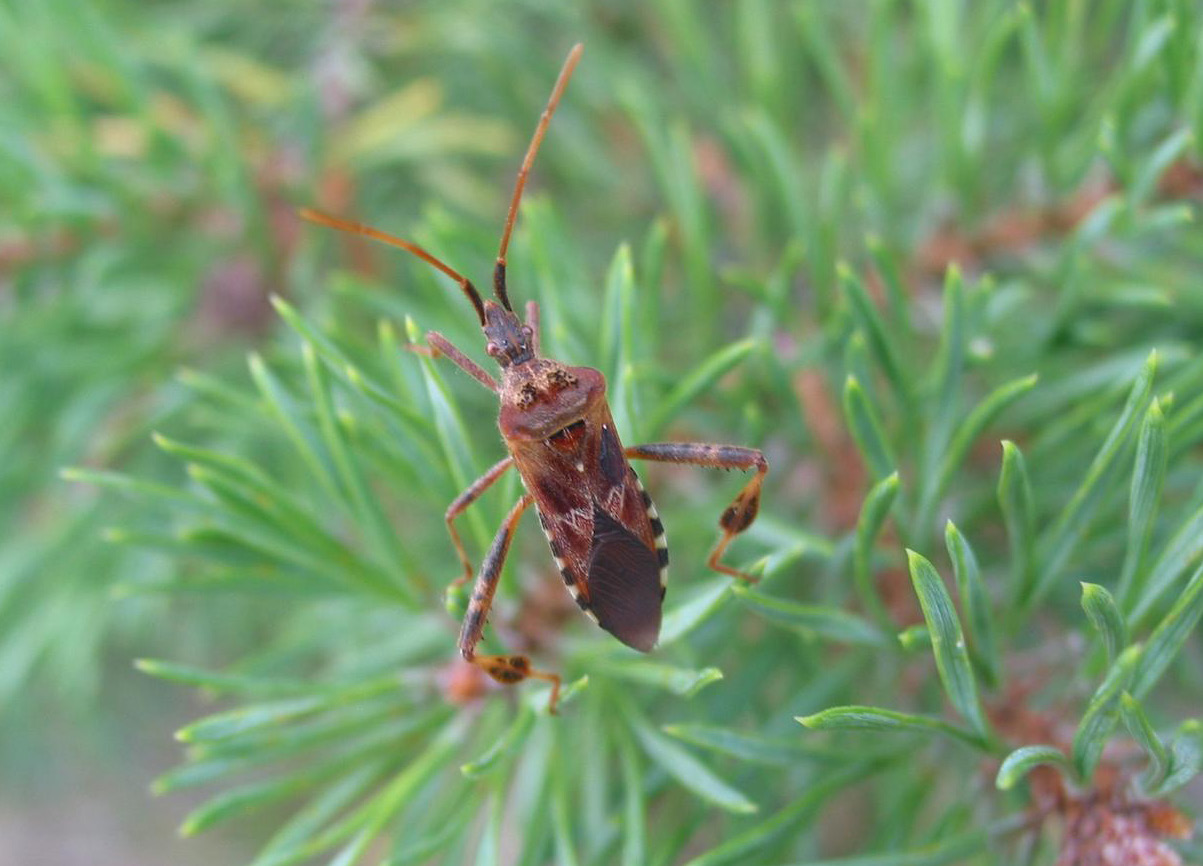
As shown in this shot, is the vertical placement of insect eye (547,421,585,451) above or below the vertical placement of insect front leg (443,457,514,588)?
above

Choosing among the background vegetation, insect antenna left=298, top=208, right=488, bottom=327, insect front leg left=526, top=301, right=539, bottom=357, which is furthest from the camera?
insect front leg left=526, top=301, right=539, bottom=357

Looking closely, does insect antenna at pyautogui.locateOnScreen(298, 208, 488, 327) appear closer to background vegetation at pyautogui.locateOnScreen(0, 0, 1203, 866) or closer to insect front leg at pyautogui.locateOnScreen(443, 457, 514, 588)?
background vegetation at pyautogui.locateOnScreen(0, 0, 1203, 866)

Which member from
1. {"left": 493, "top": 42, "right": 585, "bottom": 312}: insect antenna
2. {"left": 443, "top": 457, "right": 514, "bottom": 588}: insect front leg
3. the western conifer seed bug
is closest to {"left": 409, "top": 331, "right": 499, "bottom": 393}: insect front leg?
the western conifer seed bug

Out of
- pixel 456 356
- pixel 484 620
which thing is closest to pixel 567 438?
pixel 456 356

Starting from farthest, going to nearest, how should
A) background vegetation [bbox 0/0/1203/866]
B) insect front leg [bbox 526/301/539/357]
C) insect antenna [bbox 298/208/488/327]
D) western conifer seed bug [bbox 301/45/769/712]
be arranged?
1. insect front leg [bbox 526/301/539/357]
2. insect antenna [bbox 298/208/488/327]
3. western conifer seed bug [bbox 301/45/769/712]
4. background vegetation [bbox 0/0/1203/866]

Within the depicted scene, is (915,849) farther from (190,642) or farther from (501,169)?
(190,642)

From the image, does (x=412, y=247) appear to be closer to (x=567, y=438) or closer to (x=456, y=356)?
(x=456, y=356)
